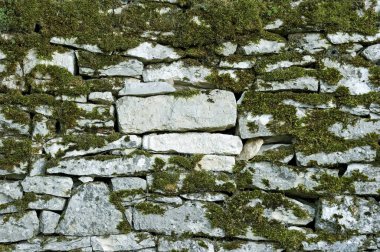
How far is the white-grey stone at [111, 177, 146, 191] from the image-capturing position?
4.16m

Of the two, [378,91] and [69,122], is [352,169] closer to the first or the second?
[378,91]

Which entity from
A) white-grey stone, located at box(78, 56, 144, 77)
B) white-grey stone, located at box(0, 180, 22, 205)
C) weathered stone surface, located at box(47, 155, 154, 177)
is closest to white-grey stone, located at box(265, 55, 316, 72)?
white-grey stone, located at box(78, 56, 144, 77)

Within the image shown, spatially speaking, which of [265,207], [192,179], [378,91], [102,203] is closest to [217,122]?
[192,179]

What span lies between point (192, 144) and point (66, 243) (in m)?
1.44

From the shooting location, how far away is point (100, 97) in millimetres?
4340

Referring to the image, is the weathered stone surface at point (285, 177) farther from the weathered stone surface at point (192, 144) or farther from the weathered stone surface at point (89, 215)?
the weathered stone surface at point (89, 215)

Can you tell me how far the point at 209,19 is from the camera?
4.53 meters

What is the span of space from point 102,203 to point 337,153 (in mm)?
2220

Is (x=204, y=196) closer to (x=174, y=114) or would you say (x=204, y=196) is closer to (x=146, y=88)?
(x=174, y=114)

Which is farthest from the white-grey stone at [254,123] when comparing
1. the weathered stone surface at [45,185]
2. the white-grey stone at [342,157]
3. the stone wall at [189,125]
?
the weathered stone surface at [45,185]

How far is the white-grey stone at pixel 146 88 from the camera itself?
14.2 feet

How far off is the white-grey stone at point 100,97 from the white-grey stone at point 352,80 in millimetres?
2066

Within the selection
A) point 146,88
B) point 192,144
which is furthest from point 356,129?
point 146,88

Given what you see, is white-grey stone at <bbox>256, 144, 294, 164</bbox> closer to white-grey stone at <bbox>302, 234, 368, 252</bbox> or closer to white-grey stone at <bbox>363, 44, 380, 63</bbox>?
white-grey stone at <bbox>302, 234, 368, 252</bbox>
